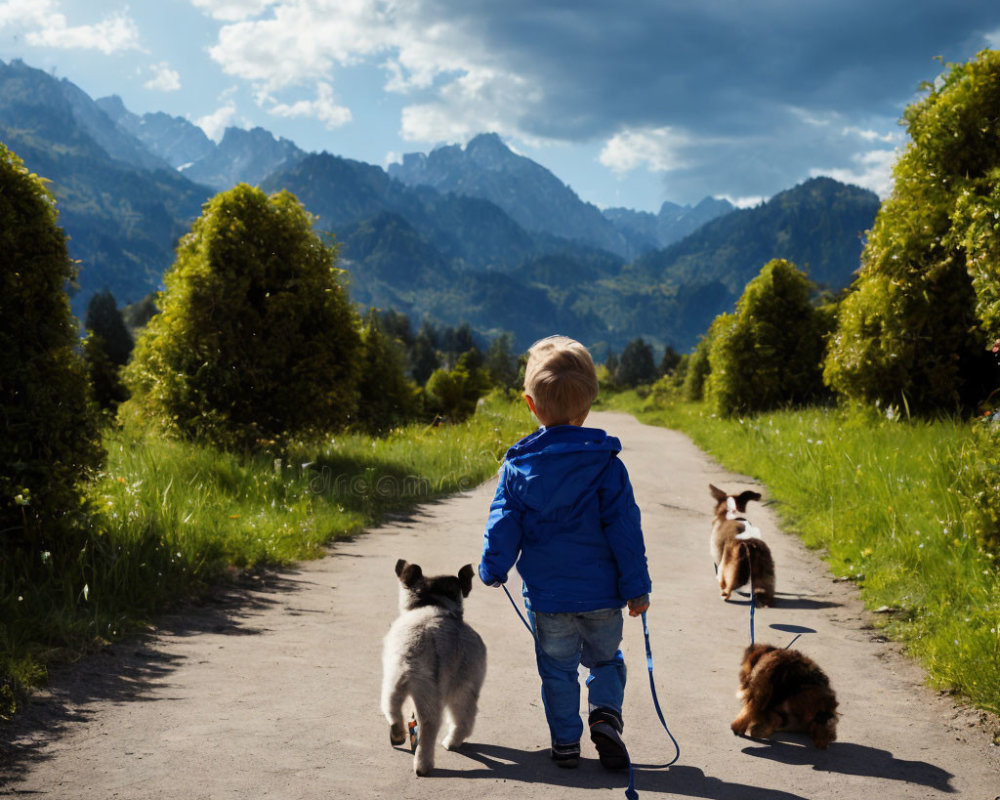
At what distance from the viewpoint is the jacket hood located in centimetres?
367

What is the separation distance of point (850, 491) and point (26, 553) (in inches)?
333

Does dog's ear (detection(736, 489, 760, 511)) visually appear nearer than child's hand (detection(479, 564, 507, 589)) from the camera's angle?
No

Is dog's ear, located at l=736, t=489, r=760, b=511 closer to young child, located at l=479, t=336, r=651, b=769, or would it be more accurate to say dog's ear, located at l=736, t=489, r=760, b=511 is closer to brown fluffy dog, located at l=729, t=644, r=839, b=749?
brown fluffy dog, located at l=729, t=644, r=839, b=749

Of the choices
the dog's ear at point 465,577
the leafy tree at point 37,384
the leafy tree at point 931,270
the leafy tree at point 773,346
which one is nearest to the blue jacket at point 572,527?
the dog's ear at point 465,577

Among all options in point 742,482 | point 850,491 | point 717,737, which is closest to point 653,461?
point 742,482

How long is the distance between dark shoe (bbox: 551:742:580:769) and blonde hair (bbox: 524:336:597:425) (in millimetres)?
1518

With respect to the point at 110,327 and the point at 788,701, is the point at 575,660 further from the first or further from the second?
the point at 110,327

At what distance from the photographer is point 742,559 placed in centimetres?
659

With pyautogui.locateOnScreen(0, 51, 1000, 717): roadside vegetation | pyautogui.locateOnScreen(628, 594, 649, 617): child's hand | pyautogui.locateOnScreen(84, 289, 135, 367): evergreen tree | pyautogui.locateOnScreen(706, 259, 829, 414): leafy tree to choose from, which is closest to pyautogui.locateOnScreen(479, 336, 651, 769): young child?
pyautogui.locateOnScreen(628, 594, 649, 617): child's hand

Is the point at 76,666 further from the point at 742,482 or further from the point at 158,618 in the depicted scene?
the point at 742,482

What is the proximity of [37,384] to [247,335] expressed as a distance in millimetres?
5326

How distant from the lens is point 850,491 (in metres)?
9.20

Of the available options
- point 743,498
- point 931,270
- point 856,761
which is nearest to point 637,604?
point 856,761

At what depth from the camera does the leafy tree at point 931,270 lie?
10.1 meters
